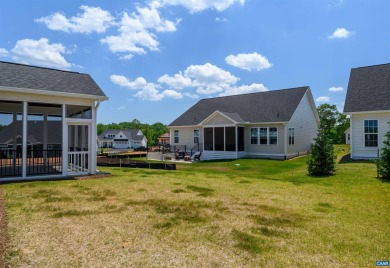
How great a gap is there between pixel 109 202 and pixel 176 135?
22.7 m

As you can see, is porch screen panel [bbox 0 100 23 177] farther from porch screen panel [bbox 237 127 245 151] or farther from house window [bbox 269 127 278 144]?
house window [bbox 269 127 278 144]

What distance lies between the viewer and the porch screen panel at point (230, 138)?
2411cm

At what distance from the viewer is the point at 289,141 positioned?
22938mm

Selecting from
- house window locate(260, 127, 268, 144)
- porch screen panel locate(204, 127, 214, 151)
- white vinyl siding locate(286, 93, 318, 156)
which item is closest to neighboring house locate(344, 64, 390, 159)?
white vinyl siding locate(286, 93, 318, 156)

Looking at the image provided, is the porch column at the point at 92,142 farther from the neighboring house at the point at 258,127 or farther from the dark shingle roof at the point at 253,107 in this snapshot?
the dark shingle roof at the point at 253,107

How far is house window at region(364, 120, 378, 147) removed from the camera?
17106mm

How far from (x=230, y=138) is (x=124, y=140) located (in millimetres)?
64310

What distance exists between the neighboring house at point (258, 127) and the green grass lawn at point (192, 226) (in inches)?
535

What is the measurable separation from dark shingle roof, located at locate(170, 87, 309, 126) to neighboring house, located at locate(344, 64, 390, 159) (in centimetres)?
498

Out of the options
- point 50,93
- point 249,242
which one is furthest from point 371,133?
point 50,93

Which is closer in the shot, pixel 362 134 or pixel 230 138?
pixel 362 134

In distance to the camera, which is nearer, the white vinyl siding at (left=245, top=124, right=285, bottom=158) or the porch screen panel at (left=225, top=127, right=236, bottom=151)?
the white vinyl siding at (left=245, top=124, right=285, bottom=158)

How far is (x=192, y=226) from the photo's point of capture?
535cm

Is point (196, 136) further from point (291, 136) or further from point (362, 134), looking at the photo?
point (362, 134)
